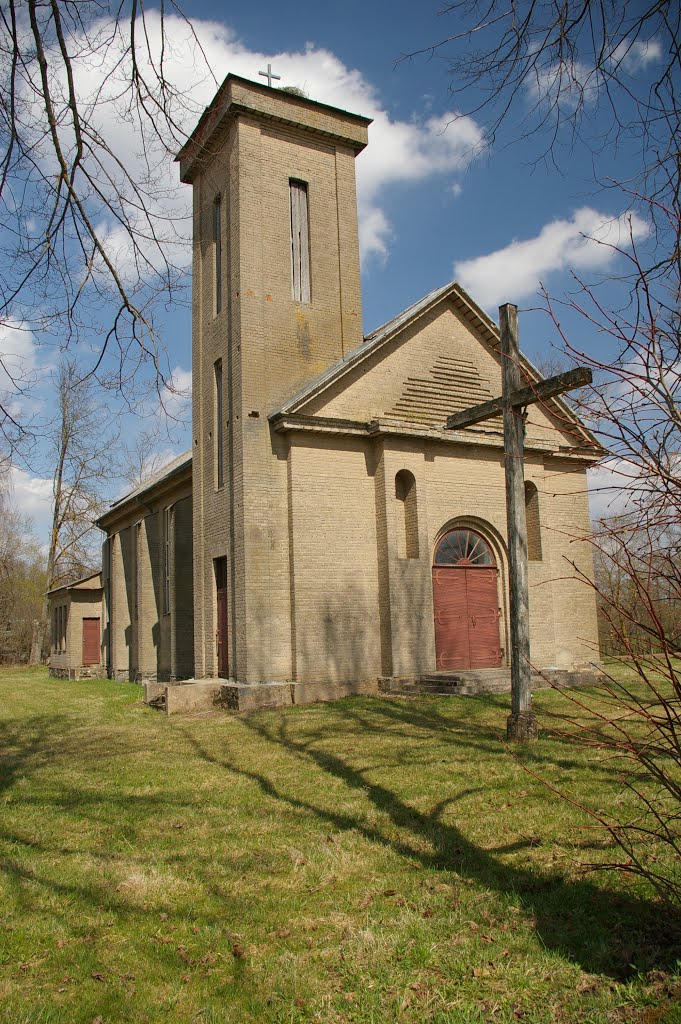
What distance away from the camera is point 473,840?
637cm

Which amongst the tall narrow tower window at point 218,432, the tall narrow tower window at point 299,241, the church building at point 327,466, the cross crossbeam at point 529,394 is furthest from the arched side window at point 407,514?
the cross crossbeam at point 529,394

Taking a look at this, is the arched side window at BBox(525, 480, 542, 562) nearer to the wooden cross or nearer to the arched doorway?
the arched doorway

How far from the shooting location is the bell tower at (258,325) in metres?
16.9

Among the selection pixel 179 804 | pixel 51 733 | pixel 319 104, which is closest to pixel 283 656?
pixel 51 733

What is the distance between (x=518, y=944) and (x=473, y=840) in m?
1.92

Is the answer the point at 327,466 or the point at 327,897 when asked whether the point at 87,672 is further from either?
the point at 327,897

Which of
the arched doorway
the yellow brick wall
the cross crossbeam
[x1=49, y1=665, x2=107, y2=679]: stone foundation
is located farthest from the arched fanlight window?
[x1=49, y1=665, x2=107, y2=679]: stone foundation

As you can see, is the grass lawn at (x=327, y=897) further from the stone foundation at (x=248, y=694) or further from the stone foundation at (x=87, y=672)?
the stone foundation at (x=87, y=672)

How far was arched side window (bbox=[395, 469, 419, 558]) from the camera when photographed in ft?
58.6

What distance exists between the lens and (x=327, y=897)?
17.7 feet

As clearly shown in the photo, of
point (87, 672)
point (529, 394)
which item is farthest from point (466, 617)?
point (87, 672)

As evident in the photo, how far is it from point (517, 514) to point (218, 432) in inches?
407

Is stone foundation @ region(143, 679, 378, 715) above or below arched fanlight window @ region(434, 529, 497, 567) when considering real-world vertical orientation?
below

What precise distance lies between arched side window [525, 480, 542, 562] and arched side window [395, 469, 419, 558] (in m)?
3.49
